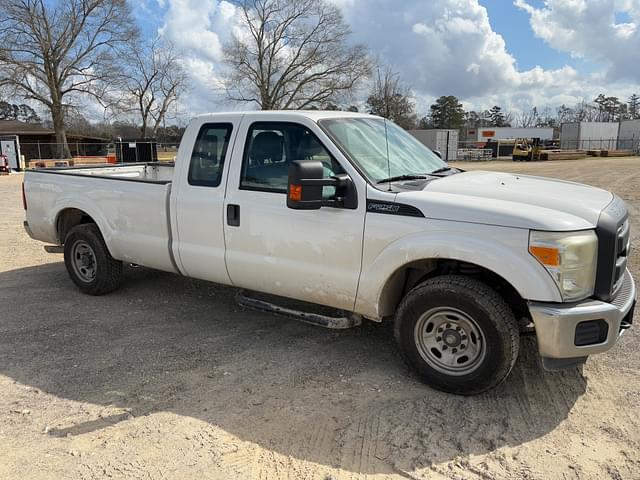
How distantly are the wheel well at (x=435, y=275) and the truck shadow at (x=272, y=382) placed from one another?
0.57 metres

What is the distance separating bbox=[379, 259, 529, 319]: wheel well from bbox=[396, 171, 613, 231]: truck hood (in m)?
0.40

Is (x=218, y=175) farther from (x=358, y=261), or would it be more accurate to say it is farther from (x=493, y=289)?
(x=493, y=289)

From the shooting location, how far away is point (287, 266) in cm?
434

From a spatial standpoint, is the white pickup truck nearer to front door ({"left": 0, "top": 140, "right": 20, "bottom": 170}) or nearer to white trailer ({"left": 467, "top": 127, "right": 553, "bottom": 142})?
front door ({"left": 0, "top": 140, "right": 20, "bottom": 170})

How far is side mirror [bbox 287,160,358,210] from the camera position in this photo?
3639mm

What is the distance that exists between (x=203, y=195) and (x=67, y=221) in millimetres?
2534

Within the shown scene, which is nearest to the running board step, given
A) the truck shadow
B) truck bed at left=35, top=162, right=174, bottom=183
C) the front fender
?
the truck shadow

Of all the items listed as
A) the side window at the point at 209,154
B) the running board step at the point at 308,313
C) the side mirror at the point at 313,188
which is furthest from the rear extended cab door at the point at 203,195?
the side mirror at the point at 313,188

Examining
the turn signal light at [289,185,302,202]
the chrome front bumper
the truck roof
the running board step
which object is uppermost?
the truck roof

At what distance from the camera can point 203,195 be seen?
4758 mm

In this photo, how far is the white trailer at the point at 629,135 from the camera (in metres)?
64.3

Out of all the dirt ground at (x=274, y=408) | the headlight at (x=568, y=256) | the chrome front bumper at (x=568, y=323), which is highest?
the headlight at (x=568, y=256)

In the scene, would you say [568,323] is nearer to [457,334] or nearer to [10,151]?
[457,334]

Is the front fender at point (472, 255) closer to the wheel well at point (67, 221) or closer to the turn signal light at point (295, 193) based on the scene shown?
the turn signal light at point (295, 193)
